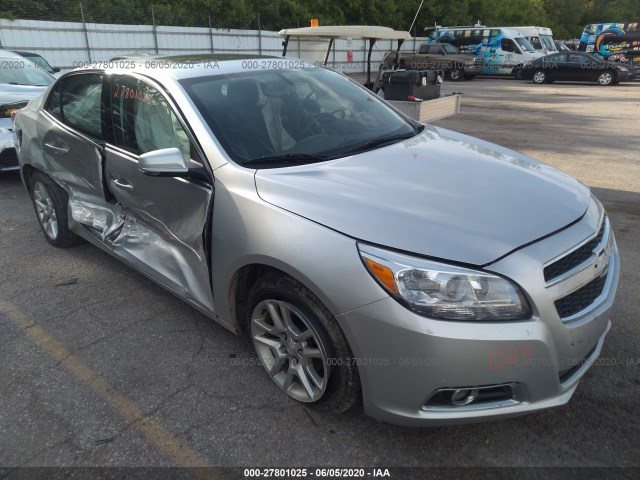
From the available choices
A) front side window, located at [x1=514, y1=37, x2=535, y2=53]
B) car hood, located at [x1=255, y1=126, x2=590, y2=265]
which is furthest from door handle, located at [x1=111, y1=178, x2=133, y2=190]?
front side window, located at [x1=514, y1=37, x2=535, y2=53]

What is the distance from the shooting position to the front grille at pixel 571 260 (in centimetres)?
189

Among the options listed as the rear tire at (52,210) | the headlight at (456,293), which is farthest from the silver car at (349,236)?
the rear tire at (52,210)

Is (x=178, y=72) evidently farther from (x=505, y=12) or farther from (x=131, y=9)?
(x=505, y=12)

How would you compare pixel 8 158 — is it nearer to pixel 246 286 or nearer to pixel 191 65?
pixel 191 65

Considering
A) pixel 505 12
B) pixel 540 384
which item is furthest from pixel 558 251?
pixel 505 12

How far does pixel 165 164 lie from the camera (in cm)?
244

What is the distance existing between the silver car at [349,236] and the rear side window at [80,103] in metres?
0.03

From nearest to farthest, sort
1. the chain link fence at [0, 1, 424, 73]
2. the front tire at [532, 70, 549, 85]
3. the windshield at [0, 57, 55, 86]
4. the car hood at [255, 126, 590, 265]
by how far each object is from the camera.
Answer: the car hood at [255, 126, 590, 265] → the windshield at [0, 57, 55, 86] → the chain link fence at [0, 1, 424, 73] → the front tire at [532, 70, 549, 85]

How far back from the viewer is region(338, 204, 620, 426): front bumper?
1.80 m

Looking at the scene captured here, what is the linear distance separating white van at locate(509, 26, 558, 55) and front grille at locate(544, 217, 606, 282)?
2548cm

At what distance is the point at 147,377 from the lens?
2.66 m

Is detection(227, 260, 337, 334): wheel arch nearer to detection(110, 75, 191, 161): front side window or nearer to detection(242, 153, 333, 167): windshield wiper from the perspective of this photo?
detection(242, 153, 333, 167): windshield wiper

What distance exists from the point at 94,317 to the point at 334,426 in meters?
1.87

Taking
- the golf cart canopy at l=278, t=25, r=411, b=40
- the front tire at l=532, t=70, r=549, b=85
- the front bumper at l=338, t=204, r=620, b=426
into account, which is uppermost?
the golf cart canopy at l=278, t=25, r=411, b=40
